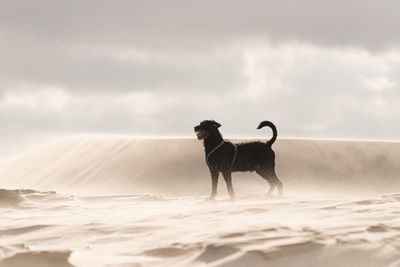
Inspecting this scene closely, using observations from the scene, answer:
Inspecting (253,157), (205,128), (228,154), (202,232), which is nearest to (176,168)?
(253,157)

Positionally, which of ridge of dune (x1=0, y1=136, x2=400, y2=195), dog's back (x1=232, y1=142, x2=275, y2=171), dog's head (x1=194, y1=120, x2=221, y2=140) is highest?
dog's head (x1=194, y1=120, x2=221, y2=140)

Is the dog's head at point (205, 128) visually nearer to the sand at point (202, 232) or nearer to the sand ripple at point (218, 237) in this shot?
the sand at point (202, 232)

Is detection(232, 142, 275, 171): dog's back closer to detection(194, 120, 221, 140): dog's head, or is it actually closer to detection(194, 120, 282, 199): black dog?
detection(194, 120, 282, 199): black dog

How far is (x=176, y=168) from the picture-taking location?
16.0 metres

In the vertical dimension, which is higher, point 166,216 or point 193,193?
point 166,216

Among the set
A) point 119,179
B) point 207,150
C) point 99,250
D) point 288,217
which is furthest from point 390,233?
point 119,179

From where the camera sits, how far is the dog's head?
7469 mm

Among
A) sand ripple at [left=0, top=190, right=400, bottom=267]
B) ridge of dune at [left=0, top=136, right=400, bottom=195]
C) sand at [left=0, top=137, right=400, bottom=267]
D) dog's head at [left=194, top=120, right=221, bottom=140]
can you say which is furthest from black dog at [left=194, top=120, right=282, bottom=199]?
ridge of dune at [left=0, top=136, right=400, bottom=195]

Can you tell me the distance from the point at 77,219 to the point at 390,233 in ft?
11.0

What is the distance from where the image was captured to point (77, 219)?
5566 millimetres

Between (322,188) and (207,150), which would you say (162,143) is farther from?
(207,150)

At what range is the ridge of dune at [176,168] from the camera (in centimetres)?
1490

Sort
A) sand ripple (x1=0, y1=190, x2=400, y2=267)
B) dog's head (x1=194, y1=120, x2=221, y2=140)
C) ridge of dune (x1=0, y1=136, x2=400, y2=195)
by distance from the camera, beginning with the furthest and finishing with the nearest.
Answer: ridge of dune (x1=0, y1=136, x2=400, y2=195) → dog's head (x1=194, y1=120, x2=221, y2=140) → sand ripple (x1=0, y1=190, x2=400, y2=267)

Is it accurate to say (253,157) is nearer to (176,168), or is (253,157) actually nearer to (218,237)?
(218,237)
